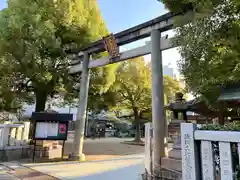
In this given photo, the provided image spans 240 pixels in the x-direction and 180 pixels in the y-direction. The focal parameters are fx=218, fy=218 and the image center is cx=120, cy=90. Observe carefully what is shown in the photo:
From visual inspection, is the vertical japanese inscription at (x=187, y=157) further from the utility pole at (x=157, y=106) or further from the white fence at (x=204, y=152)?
the utility pole at (x=157, y=106)

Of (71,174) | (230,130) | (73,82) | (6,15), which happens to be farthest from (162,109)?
(6,15)

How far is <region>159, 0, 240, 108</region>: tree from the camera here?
3.22 meters

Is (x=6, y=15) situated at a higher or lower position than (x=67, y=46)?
higher

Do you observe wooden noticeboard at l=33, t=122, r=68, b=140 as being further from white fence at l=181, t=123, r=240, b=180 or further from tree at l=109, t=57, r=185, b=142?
tree at l=109, t=57, r=185, b=142

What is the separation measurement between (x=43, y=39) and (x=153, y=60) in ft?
15.4

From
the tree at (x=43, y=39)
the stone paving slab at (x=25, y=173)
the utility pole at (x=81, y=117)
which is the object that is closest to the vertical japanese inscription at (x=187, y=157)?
the stone paving slab at (x=25, y=173)

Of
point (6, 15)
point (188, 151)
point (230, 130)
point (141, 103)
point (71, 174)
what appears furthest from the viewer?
point (141, 103)

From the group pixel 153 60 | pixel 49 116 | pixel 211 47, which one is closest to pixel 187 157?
pixel 211 47

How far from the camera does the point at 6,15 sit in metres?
9.09

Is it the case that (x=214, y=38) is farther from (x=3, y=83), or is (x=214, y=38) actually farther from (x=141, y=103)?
(x=141, y=103)

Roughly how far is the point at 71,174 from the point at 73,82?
519cm

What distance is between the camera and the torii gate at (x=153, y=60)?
540 centimetres

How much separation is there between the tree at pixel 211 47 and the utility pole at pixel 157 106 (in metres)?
1.94

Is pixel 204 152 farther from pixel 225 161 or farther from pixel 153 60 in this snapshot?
pixel 153 60
